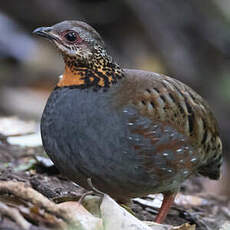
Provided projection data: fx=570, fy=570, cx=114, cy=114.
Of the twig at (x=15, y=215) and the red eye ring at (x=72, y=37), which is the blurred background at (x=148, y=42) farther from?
the twig at (x=15, y=215)

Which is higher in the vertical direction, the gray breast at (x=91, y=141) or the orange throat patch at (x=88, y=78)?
the orange throat patch at (x=88, y=78)

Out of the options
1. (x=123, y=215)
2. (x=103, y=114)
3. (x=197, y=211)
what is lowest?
(x=197, y=211)

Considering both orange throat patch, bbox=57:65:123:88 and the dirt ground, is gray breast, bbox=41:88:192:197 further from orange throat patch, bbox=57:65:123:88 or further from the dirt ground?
the dirt ground

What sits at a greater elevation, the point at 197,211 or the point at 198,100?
the point at 198,100

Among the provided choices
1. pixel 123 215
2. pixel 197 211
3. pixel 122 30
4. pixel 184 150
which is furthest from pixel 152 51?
pixel 123 215

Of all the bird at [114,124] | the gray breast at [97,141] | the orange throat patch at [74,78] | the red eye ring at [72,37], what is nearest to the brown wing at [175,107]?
the bird at [114,124]

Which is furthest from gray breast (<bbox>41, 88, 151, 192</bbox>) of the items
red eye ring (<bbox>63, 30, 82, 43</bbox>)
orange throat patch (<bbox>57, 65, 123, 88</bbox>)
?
red eye ring (<bbox>63, 30, 82, 43</bbox>)

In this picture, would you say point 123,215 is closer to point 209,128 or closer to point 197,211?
point 209,128

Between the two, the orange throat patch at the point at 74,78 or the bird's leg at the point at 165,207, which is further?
the bird's leg at the point at 165,207
